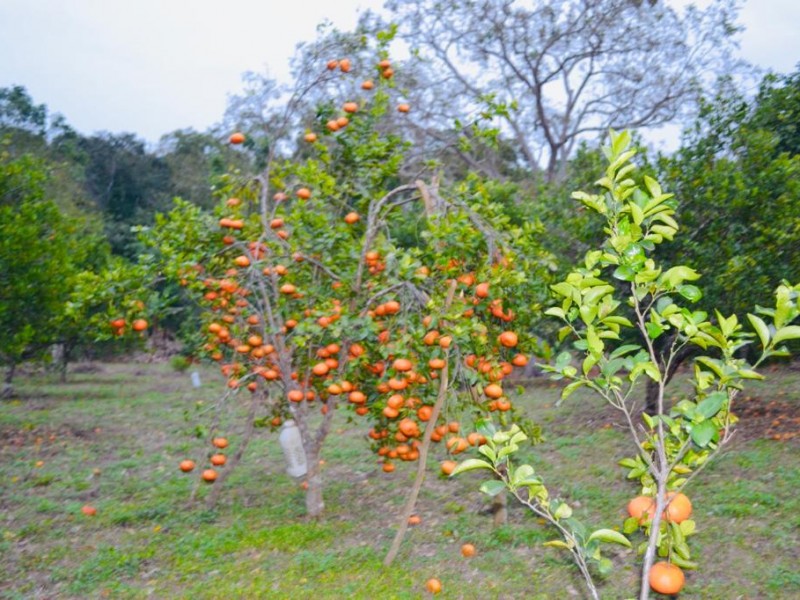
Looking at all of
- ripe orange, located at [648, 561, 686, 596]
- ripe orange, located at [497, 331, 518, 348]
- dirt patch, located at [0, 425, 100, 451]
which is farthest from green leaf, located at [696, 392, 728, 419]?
dirt patch, located at [0, 425, 100, 451]

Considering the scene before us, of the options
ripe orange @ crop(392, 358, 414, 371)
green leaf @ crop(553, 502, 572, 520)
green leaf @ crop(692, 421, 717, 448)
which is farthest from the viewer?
ripe orange @ crop(392, 358, 414, 371)

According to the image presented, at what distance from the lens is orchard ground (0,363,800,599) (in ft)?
15.2

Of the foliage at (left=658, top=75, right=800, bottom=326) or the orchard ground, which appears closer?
the orchard ground

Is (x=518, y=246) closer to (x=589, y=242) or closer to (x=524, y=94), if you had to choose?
(x=589, y=242)

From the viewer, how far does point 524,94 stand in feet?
59.4

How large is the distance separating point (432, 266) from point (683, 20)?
1499 cm

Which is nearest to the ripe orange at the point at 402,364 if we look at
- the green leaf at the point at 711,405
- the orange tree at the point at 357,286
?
the orange tree at the point at 357,286

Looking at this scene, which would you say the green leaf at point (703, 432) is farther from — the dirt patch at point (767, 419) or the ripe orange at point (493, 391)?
the dirt patch at point (767, 419)

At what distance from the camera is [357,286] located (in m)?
5.38

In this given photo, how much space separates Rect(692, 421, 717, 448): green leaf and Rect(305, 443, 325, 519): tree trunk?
406 centimetres

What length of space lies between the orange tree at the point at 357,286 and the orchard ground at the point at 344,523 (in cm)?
57

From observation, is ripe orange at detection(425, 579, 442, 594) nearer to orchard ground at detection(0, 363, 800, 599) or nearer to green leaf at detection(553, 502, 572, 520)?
orchard ground at detection(0, 363, 800, 599)

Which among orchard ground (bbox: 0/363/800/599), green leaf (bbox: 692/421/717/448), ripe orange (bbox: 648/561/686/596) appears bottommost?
orchard ground (bbox: 0/363/800/599)

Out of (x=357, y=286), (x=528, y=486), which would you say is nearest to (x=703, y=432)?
(x=528, y=486)
